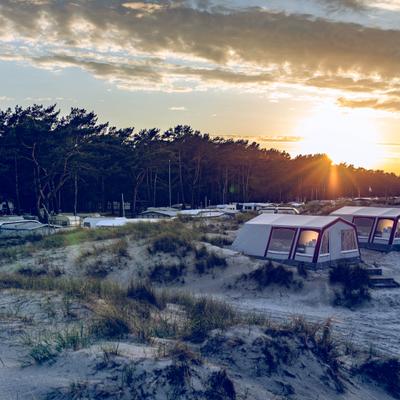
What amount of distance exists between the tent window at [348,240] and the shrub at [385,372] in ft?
44.4

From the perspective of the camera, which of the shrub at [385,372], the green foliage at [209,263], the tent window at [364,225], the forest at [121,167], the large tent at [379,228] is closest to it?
the shrub at [385,372]

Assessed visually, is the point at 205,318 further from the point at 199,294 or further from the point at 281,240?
the point at 281,240

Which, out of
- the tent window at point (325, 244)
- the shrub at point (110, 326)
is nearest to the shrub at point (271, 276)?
the tent window at point (325, 244)

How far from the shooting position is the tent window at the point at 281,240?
22.5m

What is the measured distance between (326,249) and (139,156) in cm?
4258

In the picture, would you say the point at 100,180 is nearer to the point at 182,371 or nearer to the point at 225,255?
the point at 225,255

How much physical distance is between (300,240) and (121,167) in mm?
40938

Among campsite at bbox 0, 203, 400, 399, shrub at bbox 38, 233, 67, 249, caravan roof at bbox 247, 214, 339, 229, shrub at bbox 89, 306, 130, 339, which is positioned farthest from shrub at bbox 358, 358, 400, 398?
shrub at bbox 38, 233, 67, 249

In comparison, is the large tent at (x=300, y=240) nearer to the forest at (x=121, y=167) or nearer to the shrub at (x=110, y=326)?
the shrub at (x=110, y=326)

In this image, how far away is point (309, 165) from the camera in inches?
4547

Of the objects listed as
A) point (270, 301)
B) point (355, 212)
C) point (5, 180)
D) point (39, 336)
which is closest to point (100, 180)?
point (5, 180)

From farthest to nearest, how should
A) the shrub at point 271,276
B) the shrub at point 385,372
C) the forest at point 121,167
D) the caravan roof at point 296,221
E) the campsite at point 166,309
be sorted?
the forest at point 121,167 → the caravan roof at point 296,221 → the shrub at point 271,276 → the shrub at point 385,372 → the campsite at point 166,309

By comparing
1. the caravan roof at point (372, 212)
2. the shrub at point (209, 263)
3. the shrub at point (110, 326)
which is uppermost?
the caravan roof at point (372, 212)

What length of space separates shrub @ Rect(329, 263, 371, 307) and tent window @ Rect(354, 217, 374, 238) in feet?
29.8
